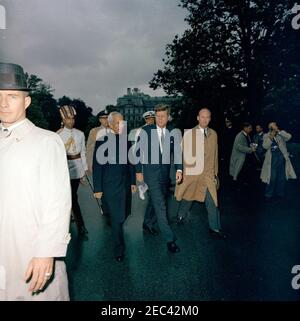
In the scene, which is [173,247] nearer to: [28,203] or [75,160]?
[75,160]

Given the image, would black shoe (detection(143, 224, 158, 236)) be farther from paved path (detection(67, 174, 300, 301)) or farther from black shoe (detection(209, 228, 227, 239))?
black shoe (detection(209, 228, 227, 239))

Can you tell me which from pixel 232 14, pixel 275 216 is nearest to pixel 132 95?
pixel 232 14

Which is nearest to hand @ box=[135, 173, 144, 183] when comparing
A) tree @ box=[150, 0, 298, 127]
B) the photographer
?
the photographer

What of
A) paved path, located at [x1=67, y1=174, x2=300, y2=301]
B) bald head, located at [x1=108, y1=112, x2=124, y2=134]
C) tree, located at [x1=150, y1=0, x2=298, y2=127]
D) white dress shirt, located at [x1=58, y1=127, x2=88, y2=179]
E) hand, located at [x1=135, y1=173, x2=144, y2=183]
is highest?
tree, located at [x1=150, y1=0, x2=298, y2=127]

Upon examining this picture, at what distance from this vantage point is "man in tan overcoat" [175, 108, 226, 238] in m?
5.61

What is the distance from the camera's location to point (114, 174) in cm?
474

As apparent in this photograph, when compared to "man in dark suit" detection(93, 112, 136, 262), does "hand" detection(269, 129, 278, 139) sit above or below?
A: above

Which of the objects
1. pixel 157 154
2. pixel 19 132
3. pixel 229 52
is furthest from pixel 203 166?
pixel 229 52

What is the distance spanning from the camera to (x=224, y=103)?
61.5 feet

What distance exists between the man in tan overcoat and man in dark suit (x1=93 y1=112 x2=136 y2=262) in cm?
141

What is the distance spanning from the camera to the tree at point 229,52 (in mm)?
17578

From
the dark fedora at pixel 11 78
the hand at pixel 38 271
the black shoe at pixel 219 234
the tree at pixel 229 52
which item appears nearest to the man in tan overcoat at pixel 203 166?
the black shoe at pixel 219 234

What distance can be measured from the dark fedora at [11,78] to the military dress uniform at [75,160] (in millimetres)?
3482
